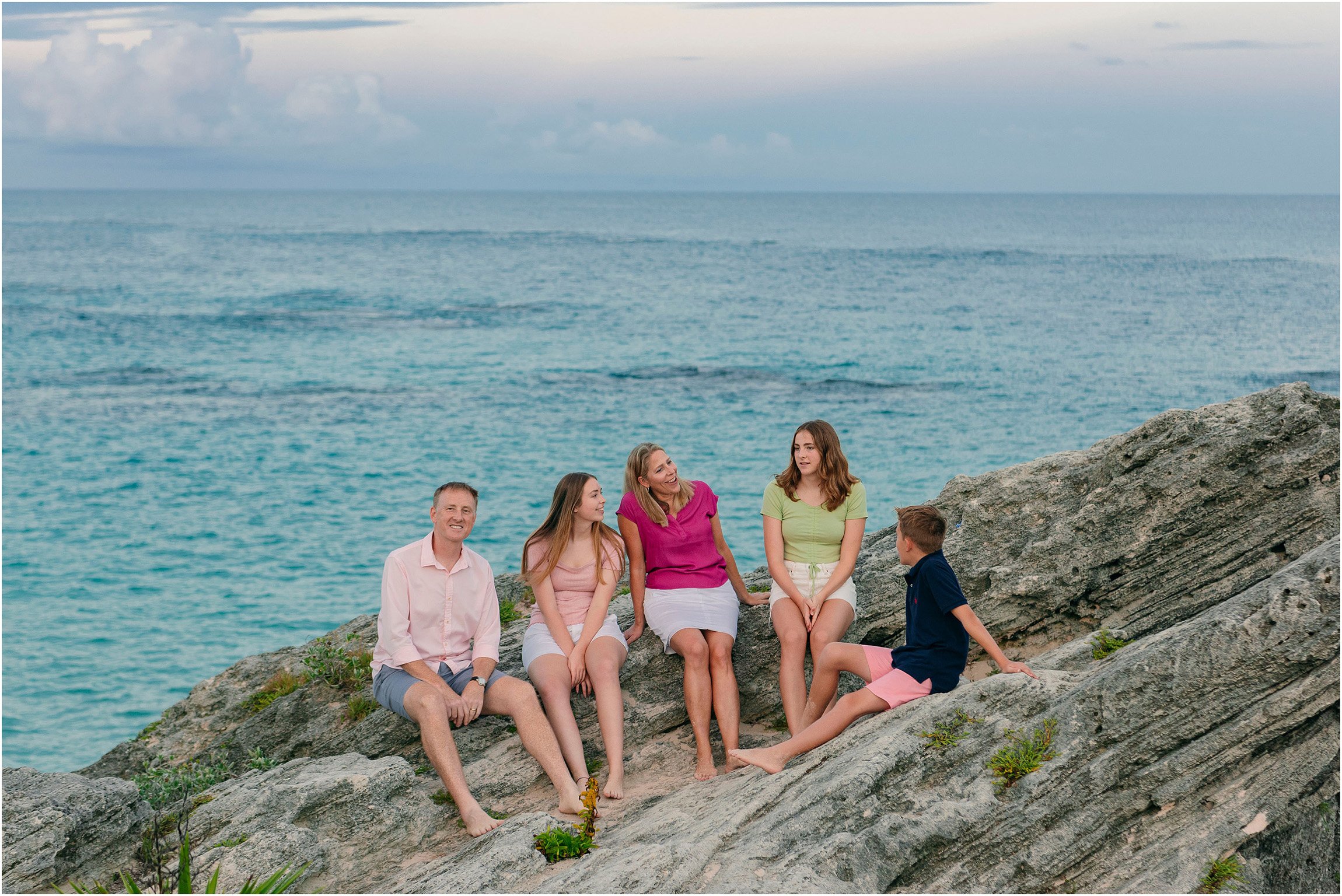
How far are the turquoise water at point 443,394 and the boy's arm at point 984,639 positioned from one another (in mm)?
14764

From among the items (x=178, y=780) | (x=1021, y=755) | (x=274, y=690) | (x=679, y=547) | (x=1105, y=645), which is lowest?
(x=274, y=690)

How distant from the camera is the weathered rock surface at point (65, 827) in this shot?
6.32 metres

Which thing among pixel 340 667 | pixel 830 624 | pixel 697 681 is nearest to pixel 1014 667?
pixel 830 624

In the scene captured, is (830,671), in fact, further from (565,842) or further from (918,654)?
(565,842)

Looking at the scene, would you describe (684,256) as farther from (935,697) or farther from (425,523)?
(935,697)

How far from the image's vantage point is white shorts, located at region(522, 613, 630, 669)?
7664 mm

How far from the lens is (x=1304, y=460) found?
7535mm

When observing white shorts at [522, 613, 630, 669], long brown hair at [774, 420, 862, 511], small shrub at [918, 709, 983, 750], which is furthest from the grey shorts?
small shrub at [918, 709, 983, 750]

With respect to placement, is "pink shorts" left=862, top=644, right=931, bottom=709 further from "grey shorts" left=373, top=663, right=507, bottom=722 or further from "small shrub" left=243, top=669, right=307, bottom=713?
"small shrub" left=243, top=669, right=307, bottom=713

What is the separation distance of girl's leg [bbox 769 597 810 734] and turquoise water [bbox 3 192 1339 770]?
13.1 metres

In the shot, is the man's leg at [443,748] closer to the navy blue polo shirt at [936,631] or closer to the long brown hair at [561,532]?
the long brown hair at [561,532]

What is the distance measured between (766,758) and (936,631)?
144cm

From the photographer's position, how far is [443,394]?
37781 millimetres

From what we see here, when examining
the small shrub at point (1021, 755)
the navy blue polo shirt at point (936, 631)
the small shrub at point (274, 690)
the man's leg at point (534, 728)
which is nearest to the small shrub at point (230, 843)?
the man's leg at point (534, 728)
